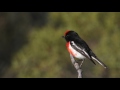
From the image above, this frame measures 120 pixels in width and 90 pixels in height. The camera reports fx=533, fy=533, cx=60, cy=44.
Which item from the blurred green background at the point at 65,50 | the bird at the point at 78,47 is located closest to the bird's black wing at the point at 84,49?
the bird at the point at 78,47

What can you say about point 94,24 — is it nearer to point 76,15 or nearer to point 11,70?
point 76,15

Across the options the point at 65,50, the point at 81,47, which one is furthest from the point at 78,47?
the point at 65,50

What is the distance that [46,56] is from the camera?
507 inches

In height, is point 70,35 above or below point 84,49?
above

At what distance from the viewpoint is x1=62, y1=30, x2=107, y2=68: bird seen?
5.78 meters

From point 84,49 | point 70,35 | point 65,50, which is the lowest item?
point 84,49

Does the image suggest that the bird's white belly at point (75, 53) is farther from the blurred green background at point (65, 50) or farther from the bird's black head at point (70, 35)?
the blurred green background at point (65, 50)

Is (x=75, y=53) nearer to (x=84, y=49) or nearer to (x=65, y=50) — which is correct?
(x=84, y=49)

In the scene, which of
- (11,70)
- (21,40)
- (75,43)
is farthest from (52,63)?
(75,43)

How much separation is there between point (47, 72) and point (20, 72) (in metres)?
0.65

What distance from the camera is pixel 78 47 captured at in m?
5.89

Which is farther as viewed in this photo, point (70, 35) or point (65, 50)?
point (65, 50)

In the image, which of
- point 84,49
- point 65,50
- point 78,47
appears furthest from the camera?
point 65,50

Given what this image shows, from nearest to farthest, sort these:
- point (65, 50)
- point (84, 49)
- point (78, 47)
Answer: point (84, 49)
point (78, 47)
point (65, 50)
